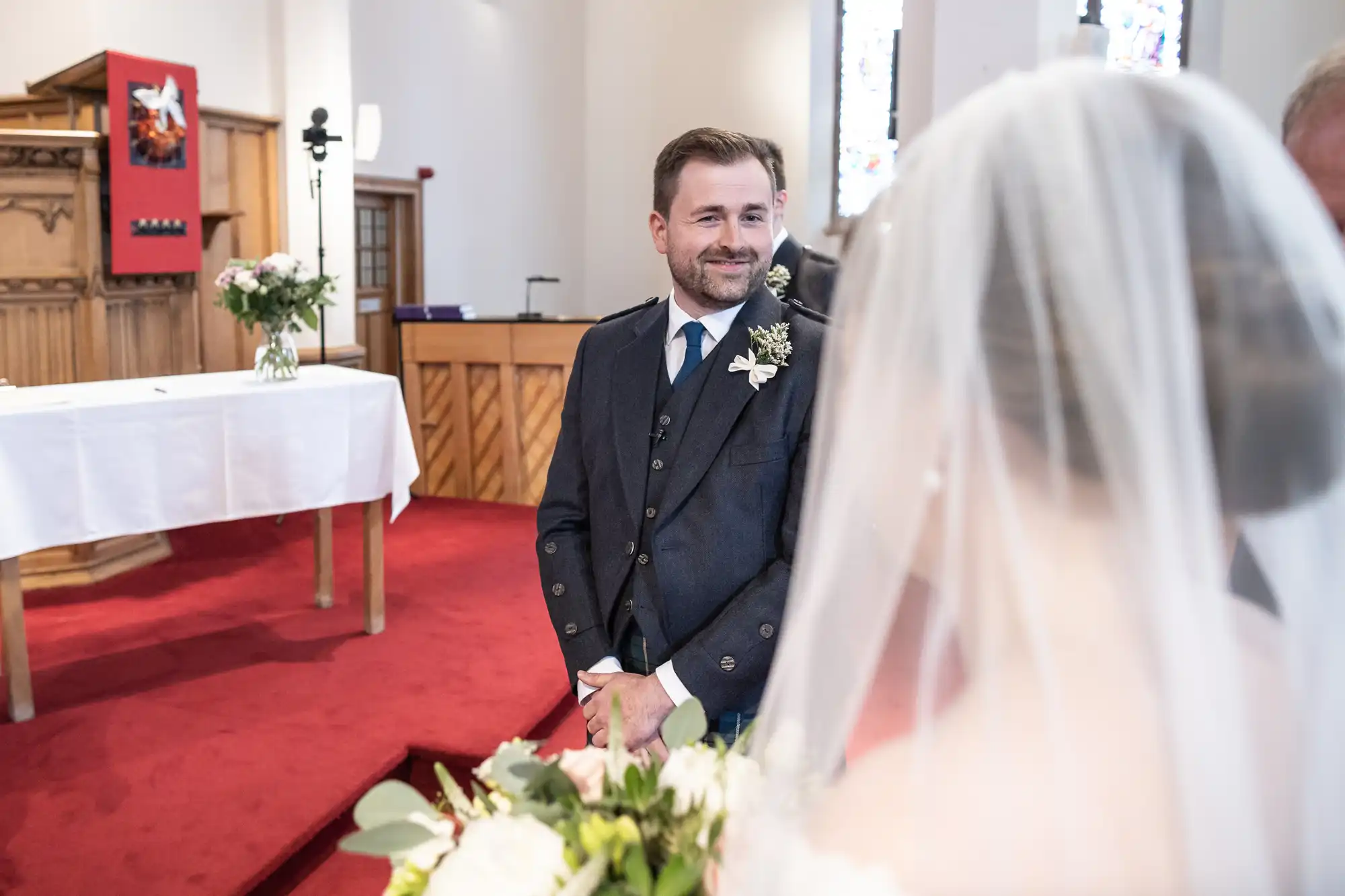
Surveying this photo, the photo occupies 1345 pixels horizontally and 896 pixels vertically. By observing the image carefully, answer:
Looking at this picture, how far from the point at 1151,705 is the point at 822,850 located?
252mm

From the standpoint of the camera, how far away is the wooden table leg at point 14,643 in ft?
12.7

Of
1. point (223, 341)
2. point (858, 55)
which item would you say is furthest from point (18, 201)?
point (858, 55)

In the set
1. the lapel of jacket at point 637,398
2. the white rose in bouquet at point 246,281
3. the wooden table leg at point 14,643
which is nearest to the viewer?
the lapel of jacket at point 637,398

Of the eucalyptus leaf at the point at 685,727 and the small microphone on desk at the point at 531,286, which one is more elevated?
the small microphone on desk at the point at 531,286

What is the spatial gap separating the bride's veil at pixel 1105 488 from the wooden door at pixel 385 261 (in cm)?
1001

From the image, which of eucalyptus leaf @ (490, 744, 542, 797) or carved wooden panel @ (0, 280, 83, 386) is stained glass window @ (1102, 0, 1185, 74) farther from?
eucalyptus leaf @ (490, 744, 542, 797)

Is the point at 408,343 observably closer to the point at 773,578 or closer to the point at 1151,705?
the point at 773,578

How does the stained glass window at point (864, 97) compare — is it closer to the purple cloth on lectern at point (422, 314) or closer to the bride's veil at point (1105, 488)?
the purple cloth on lectern at point (422, 314)

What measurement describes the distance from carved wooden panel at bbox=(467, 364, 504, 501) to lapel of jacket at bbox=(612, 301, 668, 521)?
18.4 feet

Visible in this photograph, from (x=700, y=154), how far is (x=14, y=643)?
311 cm

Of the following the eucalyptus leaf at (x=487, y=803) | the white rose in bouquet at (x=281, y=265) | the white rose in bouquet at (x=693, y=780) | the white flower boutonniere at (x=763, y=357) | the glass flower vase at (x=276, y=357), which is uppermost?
the white rose in bouquet at (x=281, y=265)

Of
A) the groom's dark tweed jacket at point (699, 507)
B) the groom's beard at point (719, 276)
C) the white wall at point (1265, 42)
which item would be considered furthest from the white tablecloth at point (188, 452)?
the white wall at point (1265, 42)

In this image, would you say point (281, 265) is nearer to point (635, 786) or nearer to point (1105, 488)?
point (635, 786)

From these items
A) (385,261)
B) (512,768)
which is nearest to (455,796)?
(512,768)
